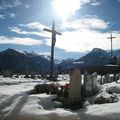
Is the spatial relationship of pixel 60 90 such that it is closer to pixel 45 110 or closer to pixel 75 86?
pixel 75 86

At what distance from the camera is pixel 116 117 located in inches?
336

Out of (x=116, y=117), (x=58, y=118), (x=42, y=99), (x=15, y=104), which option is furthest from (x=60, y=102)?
(x=116, y=117)

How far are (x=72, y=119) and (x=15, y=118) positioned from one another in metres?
2.28

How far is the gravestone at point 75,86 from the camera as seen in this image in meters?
12.1

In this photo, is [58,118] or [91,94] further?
[91,94]

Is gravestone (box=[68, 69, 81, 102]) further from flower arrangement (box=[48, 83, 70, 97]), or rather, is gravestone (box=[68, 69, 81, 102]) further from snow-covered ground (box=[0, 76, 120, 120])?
flower arrangement (box=[48, 83, 70, 97])

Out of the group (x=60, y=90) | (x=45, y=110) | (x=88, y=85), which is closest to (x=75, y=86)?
(x=45, y=110)

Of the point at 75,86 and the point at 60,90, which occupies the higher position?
the point at 75,86

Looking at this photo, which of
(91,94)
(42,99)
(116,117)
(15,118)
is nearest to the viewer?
(116,117)

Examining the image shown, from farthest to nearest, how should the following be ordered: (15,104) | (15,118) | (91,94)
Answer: (91,94), (15,104), (15,118)

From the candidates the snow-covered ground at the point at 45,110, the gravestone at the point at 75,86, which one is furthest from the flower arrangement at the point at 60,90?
the gravestone at the point at 75,86

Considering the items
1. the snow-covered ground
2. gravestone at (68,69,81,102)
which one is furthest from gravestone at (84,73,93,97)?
Answer: gravestone at (68,69,81,102)

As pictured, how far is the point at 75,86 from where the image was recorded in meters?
12.3

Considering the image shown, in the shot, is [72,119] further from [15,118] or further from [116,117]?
[15,118]
